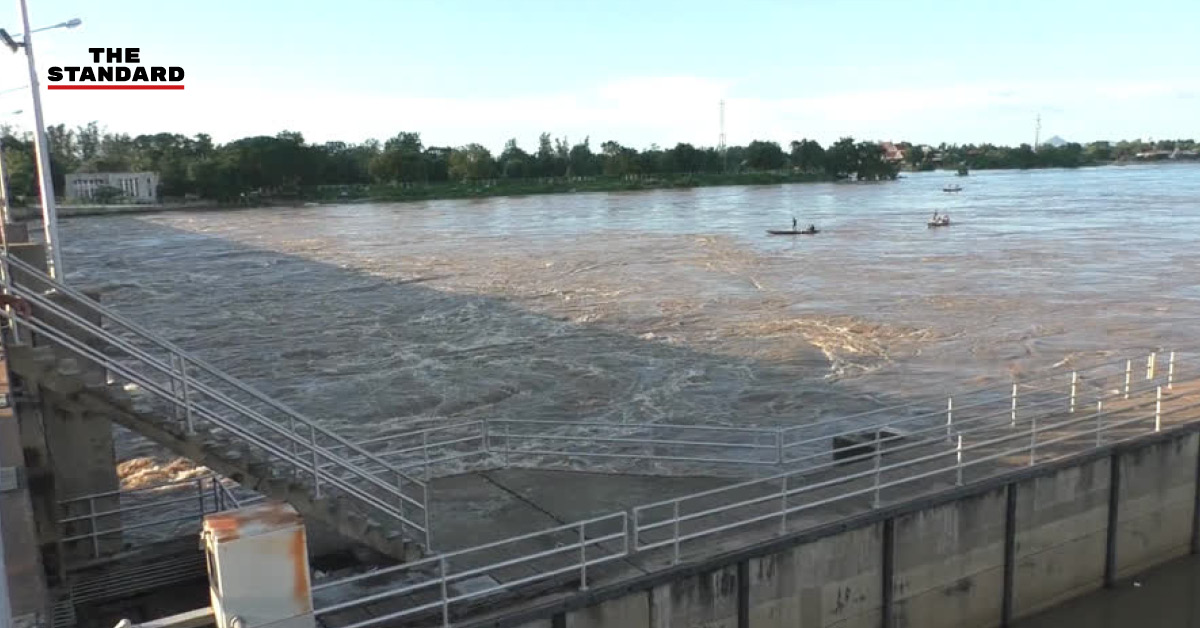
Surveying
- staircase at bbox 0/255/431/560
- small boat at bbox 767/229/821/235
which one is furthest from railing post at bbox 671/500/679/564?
small boat at bbox 767/229/821/235

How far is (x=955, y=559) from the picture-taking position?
13.5 m

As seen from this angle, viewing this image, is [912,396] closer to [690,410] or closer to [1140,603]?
[690,410]

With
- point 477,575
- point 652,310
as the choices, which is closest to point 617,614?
point 477,575

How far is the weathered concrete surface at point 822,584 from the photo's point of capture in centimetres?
1195

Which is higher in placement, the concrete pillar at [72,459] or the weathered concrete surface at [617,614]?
the concrete pillar at [72,459]

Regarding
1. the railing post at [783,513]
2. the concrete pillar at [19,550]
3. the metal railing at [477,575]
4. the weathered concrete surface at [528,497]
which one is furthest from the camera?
the weathered concrete surface at [528,497]

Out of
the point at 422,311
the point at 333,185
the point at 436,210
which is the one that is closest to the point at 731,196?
the point at 436,210

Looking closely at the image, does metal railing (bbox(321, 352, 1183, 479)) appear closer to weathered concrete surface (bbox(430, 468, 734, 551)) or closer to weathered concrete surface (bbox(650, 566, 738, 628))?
weathered concrete surface (bbox(430, 468, 734, 551))

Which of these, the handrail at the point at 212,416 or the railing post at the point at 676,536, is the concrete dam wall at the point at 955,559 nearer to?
the railing post at the point at 676,536

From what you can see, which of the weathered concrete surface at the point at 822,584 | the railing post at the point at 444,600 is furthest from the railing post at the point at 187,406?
the weathered concrete surface at the point at 822,584

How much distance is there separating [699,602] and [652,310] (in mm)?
33850

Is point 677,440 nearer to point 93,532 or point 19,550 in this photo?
point 93,532

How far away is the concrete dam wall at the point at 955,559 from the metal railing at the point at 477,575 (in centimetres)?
50

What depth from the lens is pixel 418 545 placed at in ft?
39.3
